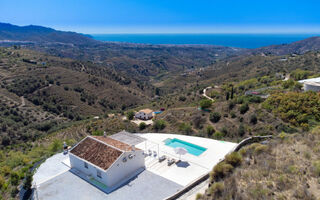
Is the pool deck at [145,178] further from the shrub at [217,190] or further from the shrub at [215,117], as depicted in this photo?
the shrub at [215,117]

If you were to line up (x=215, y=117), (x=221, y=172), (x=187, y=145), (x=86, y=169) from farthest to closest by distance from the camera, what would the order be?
(x=215, y=117) → (x=187, y=145) → (x=86, y=169) → (x=221, y=172)

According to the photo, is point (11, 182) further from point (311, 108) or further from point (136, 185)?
point (311, 108)

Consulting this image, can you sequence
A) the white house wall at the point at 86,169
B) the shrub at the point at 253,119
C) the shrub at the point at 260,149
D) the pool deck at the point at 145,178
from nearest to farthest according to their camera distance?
the pool deck at the point at 145,178 < the shrub at the point at 260,149 < the white house wall at the point at 86,169 < the shrub at the point at 253,119

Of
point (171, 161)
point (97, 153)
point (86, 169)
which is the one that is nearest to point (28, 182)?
point (86, 169)

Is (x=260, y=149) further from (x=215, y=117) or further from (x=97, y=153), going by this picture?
(x=215, y=117)

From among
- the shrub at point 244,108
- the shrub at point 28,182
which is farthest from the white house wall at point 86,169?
the shrub at point 244,108

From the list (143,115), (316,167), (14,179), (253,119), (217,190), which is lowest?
(143,115)

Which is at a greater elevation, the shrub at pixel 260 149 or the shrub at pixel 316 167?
the shrub at pixel 316 167

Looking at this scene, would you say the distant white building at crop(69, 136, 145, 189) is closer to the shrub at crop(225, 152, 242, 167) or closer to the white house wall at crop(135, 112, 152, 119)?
the shrub at crop(225, 152, 242, 167)

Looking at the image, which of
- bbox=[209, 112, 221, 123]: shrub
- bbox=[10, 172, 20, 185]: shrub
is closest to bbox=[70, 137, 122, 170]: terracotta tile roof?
bbox=[10, 172, 20, 185]: shrub
